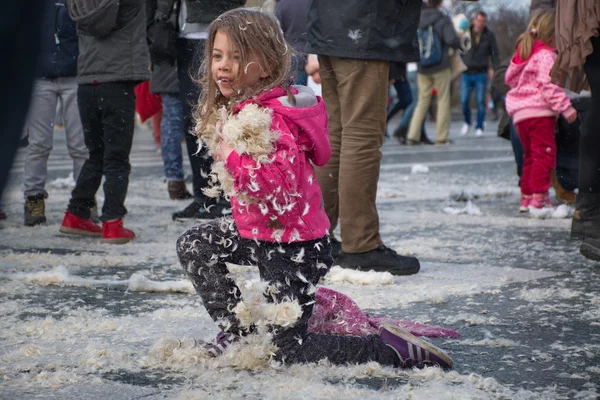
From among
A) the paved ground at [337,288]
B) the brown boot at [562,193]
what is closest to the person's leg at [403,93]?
the brown boot at [562,193]

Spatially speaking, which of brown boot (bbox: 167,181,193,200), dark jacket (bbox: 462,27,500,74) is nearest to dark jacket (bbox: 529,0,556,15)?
brown boot (bbox: 167,181,193,200)

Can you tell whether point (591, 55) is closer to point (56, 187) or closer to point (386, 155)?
point (56, 187)

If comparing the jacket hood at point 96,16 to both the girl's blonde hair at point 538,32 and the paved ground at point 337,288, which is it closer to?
the paved ground at point 337,288

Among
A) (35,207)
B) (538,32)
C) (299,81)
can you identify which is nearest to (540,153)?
(538,32)

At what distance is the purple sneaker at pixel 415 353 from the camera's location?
289cm

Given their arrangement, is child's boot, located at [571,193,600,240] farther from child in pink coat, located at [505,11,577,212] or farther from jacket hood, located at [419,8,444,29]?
jacket hood, located at [419,8,444,29]

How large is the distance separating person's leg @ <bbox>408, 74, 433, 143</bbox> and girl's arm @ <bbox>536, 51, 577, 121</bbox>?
8862 millimetres

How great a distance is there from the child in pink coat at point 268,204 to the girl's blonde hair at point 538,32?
14.4ft

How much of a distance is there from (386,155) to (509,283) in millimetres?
9555

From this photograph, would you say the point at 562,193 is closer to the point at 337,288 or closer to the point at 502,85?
the point at 502,85

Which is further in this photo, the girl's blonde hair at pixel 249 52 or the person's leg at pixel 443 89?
the person's leg at pixel 443 89

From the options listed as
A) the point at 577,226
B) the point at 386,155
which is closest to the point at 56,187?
the point at 577,226

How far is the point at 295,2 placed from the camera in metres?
7.91

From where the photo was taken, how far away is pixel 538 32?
7.09 metres
